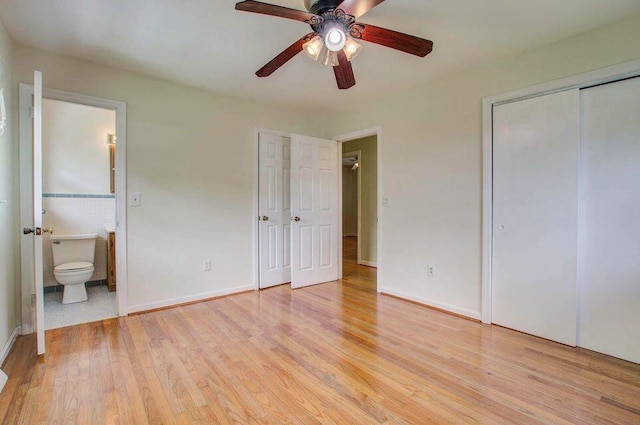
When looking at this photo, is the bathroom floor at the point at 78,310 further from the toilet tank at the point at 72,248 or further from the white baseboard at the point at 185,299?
the toilet tank at the point at 72,248

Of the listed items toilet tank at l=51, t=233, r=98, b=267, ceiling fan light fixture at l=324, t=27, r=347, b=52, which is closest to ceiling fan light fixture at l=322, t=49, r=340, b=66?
ceiling fan light fixture at l=324, t=27, r=347, b=52

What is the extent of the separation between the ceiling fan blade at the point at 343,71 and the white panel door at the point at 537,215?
140 cm

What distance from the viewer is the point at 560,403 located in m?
1.61

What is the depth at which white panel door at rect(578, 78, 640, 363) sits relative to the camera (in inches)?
→ 80.4

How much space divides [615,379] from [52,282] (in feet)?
17.6

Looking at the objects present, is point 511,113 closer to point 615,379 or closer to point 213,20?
point 615,379

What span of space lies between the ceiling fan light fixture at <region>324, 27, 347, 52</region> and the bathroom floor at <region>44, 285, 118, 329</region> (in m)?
3.03

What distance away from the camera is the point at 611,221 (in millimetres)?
2133

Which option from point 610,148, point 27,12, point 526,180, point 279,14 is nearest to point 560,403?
point 526,180

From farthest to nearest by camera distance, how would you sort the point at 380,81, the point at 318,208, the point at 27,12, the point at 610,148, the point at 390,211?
the point at 318,208
the point at 390,211
the point at 380,81
the point at 610,148
the point at 27,12

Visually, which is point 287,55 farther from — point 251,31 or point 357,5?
point 357,5

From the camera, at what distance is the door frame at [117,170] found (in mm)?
2408

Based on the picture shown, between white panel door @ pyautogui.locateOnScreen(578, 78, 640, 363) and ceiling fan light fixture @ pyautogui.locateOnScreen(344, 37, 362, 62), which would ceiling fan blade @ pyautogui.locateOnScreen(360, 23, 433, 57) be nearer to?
ceiling fan light fixture @ pyautogui.locateOnScreen(344, 37, 362, 62)

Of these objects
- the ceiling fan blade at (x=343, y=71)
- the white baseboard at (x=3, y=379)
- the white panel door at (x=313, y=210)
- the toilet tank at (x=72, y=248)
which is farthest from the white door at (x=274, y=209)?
the white baseboard at (x=3, y=379)
